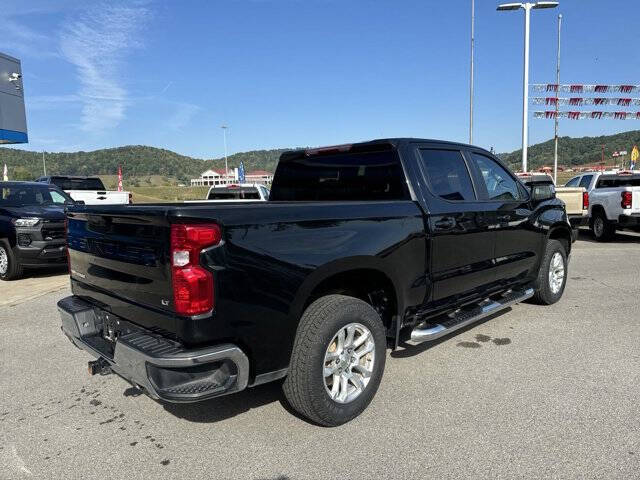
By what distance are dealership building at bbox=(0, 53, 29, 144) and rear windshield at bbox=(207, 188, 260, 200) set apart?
33.3 ft

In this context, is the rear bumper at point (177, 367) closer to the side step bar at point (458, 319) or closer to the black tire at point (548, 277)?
the side step bar at point (458, 319)

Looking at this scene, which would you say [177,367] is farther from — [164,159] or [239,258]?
[164,159]

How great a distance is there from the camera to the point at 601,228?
1273cm

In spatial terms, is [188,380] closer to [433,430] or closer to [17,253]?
[433,430]

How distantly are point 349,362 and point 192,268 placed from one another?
4.26 feet

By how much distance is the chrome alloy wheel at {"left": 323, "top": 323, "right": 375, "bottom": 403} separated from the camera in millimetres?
3086

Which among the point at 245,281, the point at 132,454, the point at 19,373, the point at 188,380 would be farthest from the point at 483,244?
the point at 19,373

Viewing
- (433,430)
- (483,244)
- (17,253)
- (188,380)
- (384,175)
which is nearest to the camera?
(188,380)

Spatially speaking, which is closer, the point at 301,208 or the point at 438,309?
the point at 301,208

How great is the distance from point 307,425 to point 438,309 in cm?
148

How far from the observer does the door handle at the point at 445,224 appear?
3.76m

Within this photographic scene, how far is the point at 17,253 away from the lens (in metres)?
7.93

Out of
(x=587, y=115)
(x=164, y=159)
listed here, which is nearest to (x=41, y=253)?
(x=587, y=115)

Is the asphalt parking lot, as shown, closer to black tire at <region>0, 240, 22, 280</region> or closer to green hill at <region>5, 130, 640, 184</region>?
black tire at <region>0, 240, 22, 280</region>
